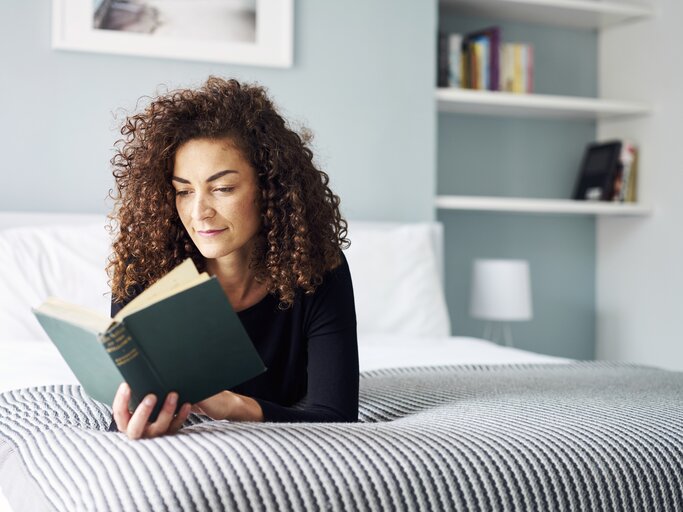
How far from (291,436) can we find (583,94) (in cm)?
313

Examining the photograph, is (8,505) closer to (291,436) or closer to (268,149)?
(291,436)

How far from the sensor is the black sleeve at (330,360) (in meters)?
1.26

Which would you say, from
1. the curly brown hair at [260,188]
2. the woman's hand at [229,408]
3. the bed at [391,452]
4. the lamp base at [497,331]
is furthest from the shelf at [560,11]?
the woman's hand at [229,408]

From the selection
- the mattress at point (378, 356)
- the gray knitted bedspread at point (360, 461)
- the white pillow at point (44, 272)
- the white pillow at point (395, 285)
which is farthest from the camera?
the white pillow at point (395, 285)

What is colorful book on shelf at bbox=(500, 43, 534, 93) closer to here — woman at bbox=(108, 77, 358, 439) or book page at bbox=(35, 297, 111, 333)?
woman at bbox=(108, 77, 358, 439)

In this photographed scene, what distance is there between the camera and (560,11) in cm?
350

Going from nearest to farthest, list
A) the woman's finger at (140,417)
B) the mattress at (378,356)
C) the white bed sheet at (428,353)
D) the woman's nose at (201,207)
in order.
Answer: the woman's finger at (140,417) < the woman's nose at (201,207) < the mattress at (378,356) < the white bed sheet at (428,353)

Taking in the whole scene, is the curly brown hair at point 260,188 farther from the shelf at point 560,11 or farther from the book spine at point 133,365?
the shelf at point 560,11

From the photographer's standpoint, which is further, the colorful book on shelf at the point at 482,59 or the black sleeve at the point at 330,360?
the colorful book on shelf at the point at 482,59

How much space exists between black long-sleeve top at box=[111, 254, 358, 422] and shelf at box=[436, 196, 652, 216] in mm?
1881

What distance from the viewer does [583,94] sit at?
3.79m

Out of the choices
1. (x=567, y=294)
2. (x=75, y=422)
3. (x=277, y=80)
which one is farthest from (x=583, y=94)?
(x=75, y=422)

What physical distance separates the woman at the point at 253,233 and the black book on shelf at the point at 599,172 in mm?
2361

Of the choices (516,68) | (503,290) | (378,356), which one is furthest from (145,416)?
(516,68)
